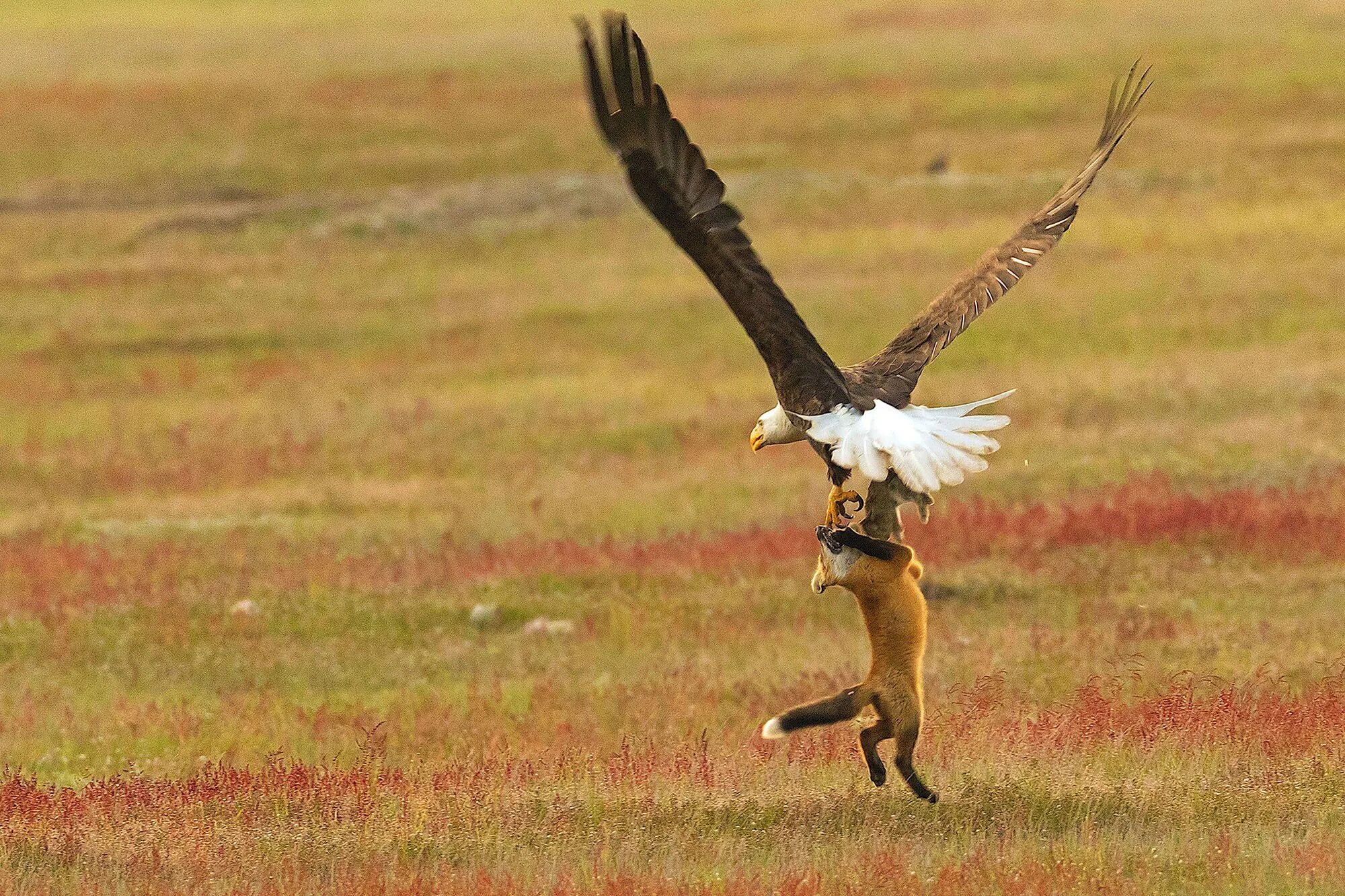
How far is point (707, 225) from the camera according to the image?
29.2 feet

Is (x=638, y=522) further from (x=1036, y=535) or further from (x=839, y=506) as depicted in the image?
(x=839, y=506)

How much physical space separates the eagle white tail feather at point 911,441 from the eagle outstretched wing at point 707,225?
6.7 inches

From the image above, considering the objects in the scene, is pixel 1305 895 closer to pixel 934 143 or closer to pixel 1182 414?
pixel 1182 414

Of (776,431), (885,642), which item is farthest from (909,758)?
(776,431)

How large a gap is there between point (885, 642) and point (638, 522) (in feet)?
36.2

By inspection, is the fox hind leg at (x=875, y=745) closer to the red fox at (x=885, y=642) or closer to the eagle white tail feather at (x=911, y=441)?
the red fox at (x=885, y=642)

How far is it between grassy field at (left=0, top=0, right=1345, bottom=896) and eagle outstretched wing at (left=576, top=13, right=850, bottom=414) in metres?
1.82

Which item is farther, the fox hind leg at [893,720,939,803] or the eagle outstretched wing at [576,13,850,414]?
the eagle outstretched wing at [576,13,850,414]

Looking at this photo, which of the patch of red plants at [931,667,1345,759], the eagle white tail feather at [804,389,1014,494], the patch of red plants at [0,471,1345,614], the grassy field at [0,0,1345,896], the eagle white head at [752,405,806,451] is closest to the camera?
the grassy field at [0,0,1345,896]

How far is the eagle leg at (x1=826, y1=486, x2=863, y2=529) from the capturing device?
8.86m

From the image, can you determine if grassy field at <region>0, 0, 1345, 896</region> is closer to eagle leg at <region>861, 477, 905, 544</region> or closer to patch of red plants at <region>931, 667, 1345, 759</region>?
patch of red plants at <region>931, 667, 1345, 759</region>

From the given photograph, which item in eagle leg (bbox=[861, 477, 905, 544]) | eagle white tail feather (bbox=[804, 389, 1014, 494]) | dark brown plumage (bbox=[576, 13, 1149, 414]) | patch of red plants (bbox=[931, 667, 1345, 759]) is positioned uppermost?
dark brown plumage (bbox=[576, 13, 1149, 414])

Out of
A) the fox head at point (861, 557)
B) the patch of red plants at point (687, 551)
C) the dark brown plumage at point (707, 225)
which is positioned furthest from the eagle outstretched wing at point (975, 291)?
the patch of red plants at point (687, 551)

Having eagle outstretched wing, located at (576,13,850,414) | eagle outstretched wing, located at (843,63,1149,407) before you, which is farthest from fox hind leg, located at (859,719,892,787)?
eagle outstretched wing, located at (843,63,1149,407)
